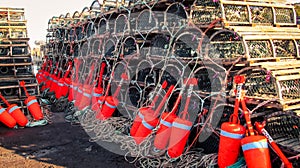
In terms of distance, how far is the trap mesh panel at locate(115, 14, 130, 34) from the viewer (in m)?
6.50

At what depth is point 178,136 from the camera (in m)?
4.33

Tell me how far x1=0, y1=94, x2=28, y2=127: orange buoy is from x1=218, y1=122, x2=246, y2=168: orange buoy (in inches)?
192

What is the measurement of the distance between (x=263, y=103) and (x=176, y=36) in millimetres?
2040

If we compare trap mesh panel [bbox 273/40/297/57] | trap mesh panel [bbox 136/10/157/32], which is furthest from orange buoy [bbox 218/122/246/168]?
trap mesh panel [bbox 136/10/157/32]

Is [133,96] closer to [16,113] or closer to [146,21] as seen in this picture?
[146,21]

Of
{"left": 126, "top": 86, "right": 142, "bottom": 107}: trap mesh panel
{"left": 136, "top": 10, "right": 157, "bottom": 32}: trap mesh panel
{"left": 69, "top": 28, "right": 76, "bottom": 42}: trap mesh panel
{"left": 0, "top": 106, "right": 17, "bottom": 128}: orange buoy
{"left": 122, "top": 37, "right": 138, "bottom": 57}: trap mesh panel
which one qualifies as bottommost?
{"left": 0, "top": 106, "right": 17, "bottom": 128}: orange buoy

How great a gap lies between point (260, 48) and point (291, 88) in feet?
2.84

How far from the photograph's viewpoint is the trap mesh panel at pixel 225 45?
4.55 metres

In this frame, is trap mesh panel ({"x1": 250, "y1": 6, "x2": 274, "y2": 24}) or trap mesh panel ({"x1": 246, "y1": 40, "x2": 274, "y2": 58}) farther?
trap mesh panel ({"x1": 250, "y1": 6, "x2": 274, "y2": 24})

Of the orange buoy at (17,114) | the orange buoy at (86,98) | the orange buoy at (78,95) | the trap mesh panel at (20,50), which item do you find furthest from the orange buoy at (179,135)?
the trap mesh panel at (20,50)

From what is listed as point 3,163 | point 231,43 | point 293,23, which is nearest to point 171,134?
point 231,43

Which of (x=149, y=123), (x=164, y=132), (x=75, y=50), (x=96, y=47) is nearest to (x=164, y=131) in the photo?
(x=164, y=132)

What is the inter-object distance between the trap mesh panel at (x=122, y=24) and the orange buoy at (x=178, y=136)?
2941 millimetres

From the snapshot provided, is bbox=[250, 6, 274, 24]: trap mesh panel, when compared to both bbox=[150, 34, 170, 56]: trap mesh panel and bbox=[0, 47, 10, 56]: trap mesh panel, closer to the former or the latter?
bbox=[150, 34, 170, 56]: trap mesh panel
